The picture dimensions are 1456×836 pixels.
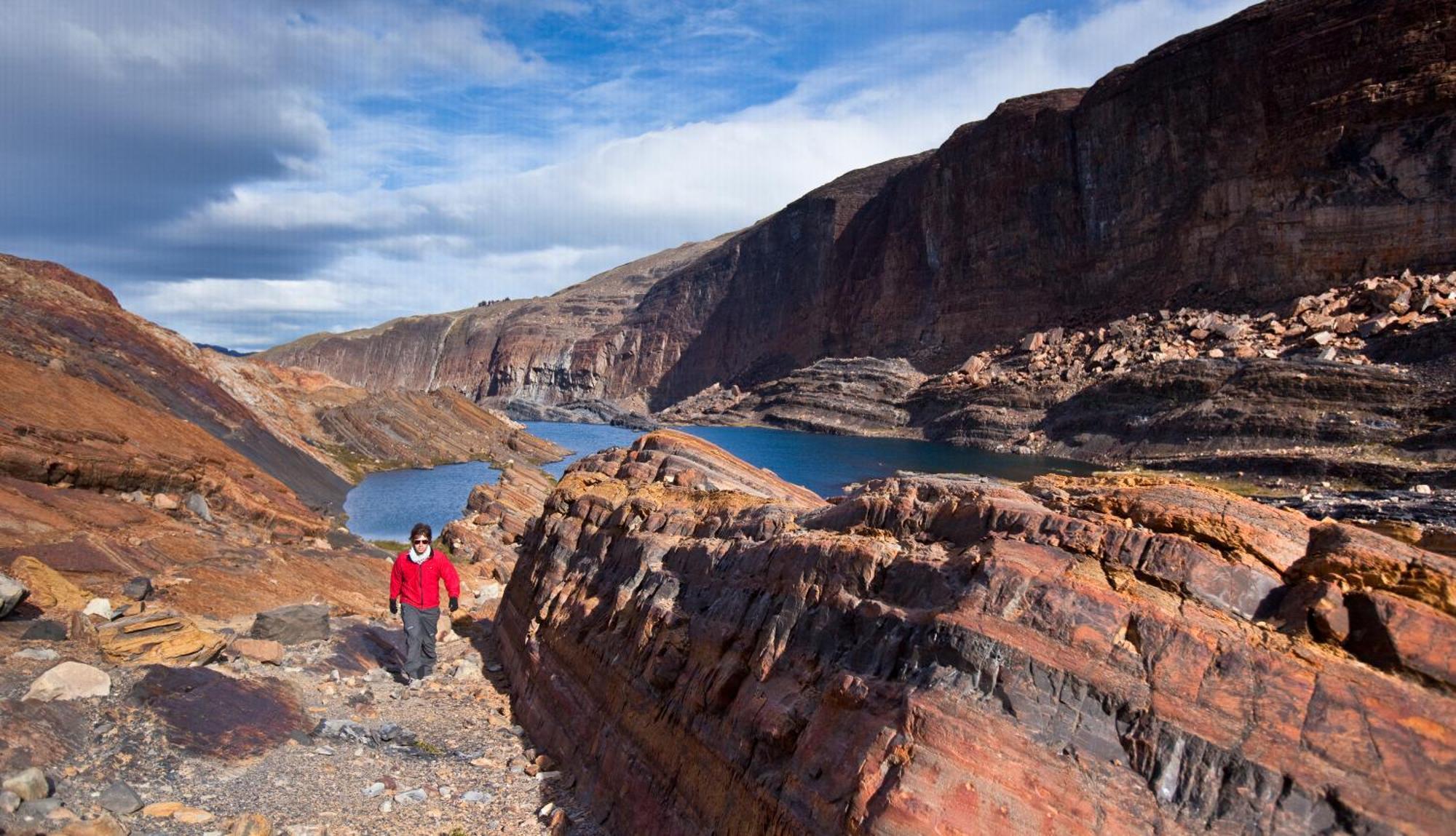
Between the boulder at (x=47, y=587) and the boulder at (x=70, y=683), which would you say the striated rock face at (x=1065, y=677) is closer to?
the boulder at (x=70, y=683)

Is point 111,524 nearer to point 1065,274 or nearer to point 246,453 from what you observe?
point 246,453

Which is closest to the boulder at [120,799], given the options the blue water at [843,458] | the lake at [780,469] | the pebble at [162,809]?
the pebble at [162,809]

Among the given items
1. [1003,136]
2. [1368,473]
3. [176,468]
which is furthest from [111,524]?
[1003,136]

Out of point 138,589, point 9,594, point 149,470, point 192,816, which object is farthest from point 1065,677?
point 149,470

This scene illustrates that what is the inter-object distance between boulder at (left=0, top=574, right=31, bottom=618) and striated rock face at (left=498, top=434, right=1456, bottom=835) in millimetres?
8071

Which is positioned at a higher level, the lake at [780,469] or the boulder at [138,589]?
the boulder at [138,589]

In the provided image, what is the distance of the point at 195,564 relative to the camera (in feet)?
55.6

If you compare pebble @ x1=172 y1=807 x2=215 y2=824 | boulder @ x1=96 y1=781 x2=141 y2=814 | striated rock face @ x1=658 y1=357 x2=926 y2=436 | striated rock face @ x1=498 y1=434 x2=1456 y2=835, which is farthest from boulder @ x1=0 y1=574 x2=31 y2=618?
striated rock face @ x1=658 y1=357 x2=926 y2=436

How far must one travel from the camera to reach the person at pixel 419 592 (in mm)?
13789

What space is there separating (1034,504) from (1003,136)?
107732mm

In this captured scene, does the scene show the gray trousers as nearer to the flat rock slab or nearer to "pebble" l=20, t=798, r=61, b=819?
the flat rock slab

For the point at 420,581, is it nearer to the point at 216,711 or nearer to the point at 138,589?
the point at 216,711

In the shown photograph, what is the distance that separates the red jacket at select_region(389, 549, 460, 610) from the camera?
45.4 feet

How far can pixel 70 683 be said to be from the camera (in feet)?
31.3
